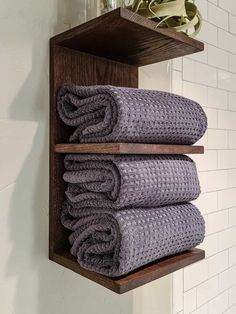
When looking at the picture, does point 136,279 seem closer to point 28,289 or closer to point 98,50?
point 28,289

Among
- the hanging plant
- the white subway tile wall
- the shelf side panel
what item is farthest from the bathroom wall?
the white subway tile wall

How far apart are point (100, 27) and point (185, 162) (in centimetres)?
31

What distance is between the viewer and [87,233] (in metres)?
0.58

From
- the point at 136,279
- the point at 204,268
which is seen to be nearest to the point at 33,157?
the point at 136,279

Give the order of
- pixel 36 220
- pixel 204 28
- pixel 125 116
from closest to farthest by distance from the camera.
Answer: pixel 125 116 → pixel 36 220 → pixel 204 28

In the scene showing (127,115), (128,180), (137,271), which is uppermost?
(127,115)

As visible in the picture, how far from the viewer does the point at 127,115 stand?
521mm

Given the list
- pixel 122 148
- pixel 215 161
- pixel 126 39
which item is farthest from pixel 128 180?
pixel 215 161

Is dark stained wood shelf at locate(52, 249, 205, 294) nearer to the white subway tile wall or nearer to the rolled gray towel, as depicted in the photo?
the rolled gray towel

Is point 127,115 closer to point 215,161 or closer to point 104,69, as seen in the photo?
point 104,69

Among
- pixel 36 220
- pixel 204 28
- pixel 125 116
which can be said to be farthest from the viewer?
pixel 204 28

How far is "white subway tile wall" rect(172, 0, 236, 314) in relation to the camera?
3.21 feet

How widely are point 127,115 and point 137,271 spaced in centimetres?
27

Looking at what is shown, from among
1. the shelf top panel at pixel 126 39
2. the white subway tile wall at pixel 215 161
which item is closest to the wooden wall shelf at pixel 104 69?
the shelf top panel at pixel 126 39
